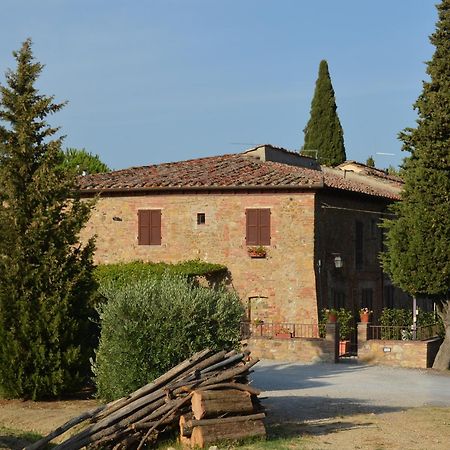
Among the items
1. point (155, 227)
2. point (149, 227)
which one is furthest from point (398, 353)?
point (149, 227)

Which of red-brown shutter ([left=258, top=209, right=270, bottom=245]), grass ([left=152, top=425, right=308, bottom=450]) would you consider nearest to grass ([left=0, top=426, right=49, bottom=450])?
grass ([left=152, top=425, right=308, bottom=450])

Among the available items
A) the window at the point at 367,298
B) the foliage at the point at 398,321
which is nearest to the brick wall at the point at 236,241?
the foliage at the point at 398,321

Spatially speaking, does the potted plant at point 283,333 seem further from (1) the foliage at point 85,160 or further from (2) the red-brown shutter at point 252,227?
(1) the foliage at point 85,160

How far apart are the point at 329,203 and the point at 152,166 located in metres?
8.31

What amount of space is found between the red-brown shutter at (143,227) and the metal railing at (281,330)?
5.26 meters

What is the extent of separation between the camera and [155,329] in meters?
15.7

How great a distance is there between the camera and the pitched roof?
3109 centimetres

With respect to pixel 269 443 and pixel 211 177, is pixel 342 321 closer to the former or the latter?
pixel 211 177

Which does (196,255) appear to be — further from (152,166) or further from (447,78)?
(447,78)

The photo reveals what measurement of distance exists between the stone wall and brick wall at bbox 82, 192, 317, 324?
15.7ft

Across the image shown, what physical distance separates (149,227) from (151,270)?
7.40 feet

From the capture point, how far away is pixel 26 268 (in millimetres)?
18781

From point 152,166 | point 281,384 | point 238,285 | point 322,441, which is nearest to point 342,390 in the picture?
point 281,384

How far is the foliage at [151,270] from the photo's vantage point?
30.8m
